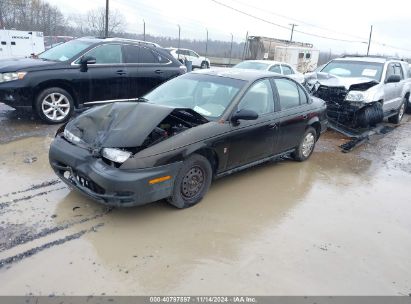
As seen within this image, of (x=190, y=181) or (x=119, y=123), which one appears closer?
(x=119, y=123)

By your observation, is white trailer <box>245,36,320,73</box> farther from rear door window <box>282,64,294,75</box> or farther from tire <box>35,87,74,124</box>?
tire <box>35,87,74,124</box>

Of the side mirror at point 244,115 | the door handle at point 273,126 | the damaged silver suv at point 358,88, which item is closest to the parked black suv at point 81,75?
the damaged silver suv at point 358,88

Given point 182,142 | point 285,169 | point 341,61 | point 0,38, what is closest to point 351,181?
point 285,169

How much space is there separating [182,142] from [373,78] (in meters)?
7.41

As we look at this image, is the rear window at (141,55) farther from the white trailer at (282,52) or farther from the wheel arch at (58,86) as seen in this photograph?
the white trailer at (282,52)

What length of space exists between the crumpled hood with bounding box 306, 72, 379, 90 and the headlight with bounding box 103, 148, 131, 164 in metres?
6.90

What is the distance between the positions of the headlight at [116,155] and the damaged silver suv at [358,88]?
6789mm

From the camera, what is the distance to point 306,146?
671 centimetres

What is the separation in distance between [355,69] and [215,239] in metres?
8.03

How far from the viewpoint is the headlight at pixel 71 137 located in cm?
429

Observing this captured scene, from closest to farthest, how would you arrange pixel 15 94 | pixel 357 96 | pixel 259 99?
pixel 259 99 → pixel 15 94 → pixel 357 96

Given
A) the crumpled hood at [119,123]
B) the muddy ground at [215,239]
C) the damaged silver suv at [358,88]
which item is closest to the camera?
the muddy ground at [215,239]

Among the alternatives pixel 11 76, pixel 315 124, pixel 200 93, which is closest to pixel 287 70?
pixel 315 124

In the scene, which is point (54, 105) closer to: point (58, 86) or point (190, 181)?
point (58, 86)
